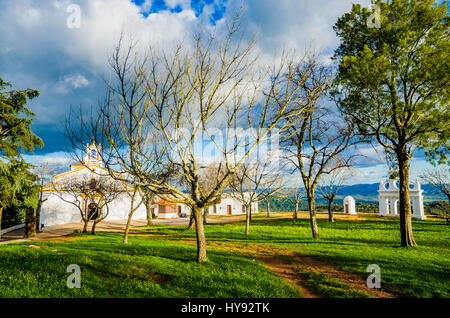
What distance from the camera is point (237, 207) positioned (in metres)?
57.3

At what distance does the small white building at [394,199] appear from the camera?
31328 millimetres

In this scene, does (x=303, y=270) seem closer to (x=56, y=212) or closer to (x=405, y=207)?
(x=405, y=207)

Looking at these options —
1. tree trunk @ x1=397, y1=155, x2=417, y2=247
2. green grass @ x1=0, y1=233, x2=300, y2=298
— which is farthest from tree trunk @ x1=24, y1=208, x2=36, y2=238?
tree trunk @ x1=397, y1=155, x2=417, y2=247

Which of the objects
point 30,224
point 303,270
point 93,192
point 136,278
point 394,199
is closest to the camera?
point 136,278

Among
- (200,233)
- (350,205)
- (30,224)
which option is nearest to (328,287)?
(200,233)

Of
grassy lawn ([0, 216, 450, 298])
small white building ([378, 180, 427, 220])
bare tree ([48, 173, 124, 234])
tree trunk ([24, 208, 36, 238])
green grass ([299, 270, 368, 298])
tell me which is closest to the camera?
grassy lawn ([0, 216, 450, 298])

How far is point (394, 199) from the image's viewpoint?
34.8 metres

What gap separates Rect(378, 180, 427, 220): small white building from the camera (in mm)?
31328

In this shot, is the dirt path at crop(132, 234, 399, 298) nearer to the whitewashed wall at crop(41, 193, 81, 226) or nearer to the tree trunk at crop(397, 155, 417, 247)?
the tree trunk at crop(397, 155, 417, 247)

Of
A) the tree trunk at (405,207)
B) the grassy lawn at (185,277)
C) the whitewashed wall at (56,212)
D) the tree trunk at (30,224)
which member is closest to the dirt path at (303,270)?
the grassy lawn at (185,277)

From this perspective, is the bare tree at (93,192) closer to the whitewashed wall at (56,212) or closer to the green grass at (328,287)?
the whitewashed wall at (56,212)

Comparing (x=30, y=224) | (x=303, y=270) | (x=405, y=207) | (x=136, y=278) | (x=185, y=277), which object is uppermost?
(x=405, y=207)
